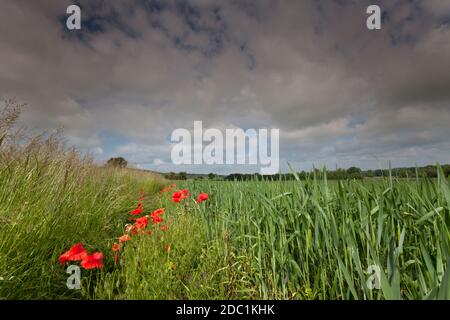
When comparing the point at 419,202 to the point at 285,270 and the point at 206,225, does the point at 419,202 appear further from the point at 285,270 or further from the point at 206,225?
the point at 206,225

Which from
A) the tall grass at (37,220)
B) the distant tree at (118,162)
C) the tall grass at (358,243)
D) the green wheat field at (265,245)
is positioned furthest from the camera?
the distant tree at (118,162)

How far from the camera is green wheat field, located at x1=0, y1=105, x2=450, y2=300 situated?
5.13 feet

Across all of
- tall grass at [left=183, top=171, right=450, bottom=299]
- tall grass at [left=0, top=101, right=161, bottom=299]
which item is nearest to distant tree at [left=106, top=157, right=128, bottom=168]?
tall grass at [left=0, top=101, right=161, bottom=299]

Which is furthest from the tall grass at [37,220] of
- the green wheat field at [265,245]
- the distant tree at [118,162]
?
the distant tree at [118,162]

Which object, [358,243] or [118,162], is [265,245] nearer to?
[358,243]

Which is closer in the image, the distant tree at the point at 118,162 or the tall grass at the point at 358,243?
the tall grass at the point at 358,243

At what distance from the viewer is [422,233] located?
1660 millimetres

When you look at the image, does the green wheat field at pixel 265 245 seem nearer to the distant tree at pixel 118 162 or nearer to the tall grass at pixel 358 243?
the tall grass at pixel 358 243

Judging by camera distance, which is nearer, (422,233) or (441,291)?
(441,291)

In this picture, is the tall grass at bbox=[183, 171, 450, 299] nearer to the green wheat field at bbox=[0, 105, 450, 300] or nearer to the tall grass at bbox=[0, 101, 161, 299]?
the green wheat field at bbox=[0, 105, 450, 300]

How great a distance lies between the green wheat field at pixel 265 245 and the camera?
5.13 ft

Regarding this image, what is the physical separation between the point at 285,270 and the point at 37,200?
8.82 feet
